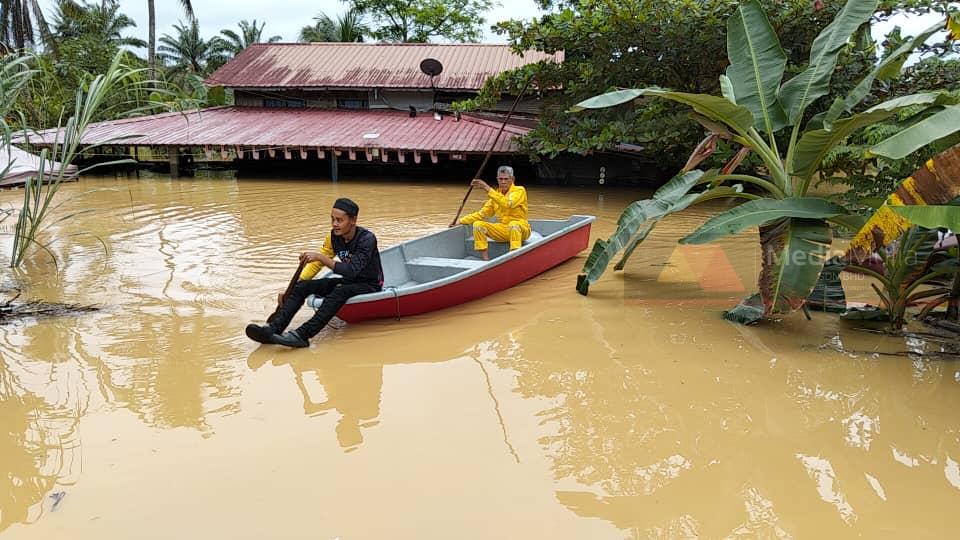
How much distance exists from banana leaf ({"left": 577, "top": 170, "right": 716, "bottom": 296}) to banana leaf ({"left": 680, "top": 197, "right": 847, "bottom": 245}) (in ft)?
1.43

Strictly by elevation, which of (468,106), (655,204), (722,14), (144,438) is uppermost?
(722,14)

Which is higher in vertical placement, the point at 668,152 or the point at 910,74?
the point at 910,74

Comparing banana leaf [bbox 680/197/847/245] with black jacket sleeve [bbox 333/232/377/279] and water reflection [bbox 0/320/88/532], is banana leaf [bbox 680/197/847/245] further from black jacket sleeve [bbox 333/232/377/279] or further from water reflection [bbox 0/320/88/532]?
water reflection [bbox 0/320/88/532]

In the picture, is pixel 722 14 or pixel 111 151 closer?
pixel 722 14

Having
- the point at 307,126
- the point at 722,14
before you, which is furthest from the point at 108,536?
the point at 307,126

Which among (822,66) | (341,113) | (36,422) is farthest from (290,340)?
(341,113)

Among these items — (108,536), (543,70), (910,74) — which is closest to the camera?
(108,536)

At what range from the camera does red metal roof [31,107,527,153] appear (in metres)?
16.3

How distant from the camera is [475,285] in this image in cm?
625

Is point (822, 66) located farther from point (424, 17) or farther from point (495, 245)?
point (424, 17)

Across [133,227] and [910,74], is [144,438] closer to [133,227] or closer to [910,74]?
[133,227]

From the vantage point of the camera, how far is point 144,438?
12.6 ft

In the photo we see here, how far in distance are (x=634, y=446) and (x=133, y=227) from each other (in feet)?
32.1

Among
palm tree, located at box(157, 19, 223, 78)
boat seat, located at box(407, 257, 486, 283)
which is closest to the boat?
boat seat, located at box(407, 257, 486, 283)
